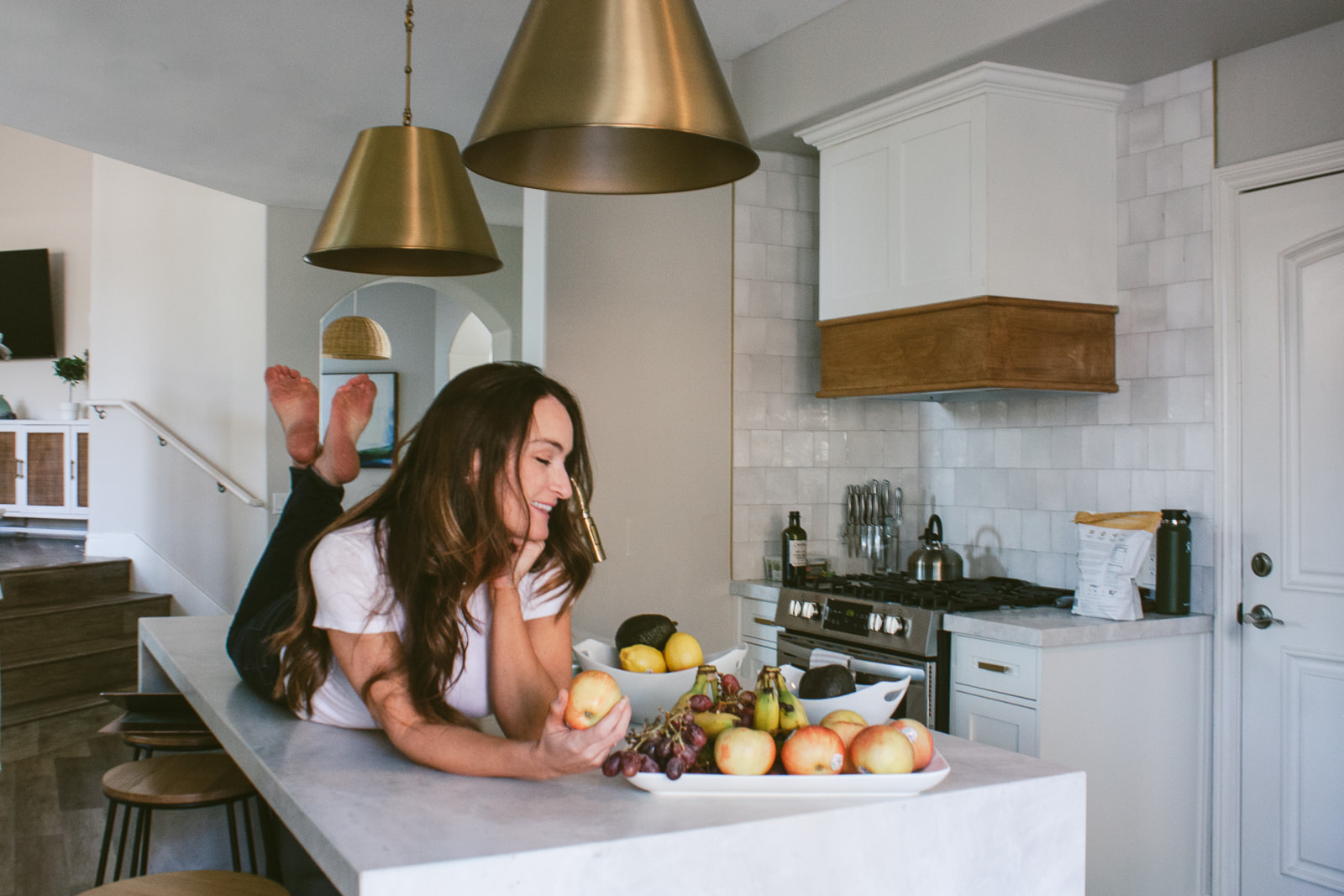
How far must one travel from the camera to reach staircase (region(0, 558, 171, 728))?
599 centimetres

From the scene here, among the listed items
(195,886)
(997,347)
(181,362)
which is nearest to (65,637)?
(181,362)

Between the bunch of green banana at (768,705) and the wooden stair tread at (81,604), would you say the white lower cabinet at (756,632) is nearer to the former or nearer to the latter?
the bunch of green banana at (768,705)

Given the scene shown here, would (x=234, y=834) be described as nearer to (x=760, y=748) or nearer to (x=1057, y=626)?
(x=760, y=748)

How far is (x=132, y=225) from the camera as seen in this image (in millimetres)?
7547

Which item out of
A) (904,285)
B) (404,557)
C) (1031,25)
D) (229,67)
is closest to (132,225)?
(229,67)

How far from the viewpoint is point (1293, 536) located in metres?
3.14

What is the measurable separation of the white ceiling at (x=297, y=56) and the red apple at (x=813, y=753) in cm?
236

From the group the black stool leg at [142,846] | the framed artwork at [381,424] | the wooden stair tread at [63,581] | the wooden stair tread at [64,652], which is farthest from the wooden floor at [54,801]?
the framed artwork at [381,424]

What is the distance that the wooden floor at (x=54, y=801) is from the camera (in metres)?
3.61

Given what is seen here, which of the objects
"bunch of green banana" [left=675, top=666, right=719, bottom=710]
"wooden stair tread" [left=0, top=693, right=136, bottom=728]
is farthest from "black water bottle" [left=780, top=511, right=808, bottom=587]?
"wooden stair tread" [left=0, top=693, right=136, bottom=728]

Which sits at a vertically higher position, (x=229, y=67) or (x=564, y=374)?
(x=229, y=67)

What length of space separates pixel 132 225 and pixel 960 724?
21.9 feet

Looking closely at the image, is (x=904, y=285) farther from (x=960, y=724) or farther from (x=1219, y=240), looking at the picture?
(x=960, y=724)

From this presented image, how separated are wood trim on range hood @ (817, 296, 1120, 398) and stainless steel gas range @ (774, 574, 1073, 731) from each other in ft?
2.19
